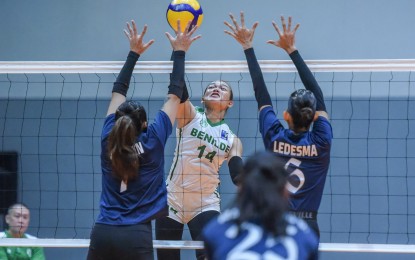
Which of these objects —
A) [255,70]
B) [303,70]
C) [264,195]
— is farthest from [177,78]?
[264,195]

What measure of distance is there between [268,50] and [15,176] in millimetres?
3134

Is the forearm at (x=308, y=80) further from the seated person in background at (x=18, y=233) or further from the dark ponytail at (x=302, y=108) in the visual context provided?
the seated person in background at (x=18, y=233)

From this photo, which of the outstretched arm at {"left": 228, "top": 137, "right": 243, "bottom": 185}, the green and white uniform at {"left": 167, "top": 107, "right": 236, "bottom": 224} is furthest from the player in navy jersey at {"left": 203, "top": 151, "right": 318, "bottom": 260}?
the green and white uniform at {"left": 167, "top": 107, "right": 236, "bottom": 224}

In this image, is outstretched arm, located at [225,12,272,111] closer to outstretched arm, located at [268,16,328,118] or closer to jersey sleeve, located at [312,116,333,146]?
outstretched arm, located at [268,16,328,118]

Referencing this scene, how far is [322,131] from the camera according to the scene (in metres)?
4.93

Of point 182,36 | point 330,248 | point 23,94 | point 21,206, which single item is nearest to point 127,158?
point 182,36

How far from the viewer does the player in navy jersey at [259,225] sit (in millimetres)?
2887

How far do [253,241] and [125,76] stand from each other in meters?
2.69

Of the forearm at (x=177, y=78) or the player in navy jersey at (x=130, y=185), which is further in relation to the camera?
the forearm at (x=177, y=78)

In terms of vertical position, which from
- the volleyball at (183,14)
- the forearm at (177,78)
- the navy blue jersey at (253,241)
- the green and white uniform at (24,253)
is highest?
the volleyball at (183,14)

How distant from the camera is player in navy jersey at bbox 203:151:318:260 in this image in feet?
9.47

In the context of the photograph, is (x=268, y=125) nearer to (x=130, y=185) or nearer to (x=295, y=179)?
(x=295, y=179)

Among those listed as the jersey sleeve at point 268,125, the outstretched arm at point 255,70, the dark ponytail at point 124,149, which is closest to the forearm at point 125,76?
the dark ponytail at point 124,149

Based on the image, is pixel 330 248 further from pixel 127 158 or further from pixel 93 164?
pixel 93 164
